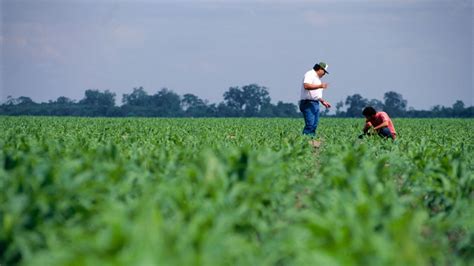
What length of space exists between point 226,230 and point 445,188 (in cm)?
314

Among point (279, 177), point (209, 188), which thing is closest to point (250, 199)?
point (209, 188)

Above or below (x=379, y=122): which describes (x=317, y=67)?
above

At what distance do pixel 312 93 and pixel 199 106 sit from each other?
120371 mm

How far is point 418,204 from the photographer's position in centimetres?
631

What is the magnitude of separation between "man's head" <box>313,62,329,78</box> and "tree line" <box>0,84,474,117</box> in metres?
94.4

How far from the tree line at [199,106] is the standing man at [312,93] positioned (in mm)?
94059

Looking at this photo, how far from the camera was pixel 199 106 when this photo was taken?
5335 inches

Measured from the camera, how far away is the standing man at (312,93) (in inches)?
607

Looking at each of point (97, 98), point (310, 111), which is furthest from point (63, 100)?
point (310, 111)

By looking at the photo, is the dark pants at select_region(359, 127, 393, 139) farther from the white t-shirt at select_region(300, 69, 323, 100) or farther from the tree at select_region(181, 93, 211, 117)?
the tree at select_region(181, 93, 211, 117)

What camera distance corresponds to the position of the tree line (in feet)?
376

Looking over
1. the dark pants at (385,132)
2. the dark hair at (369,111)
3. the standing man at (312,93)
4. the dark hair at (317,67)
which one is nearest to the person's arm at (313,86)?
the standing man at (312,93)

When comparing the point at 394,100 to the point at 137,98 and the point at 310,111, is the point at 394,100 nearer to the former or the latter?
the point at 137,98

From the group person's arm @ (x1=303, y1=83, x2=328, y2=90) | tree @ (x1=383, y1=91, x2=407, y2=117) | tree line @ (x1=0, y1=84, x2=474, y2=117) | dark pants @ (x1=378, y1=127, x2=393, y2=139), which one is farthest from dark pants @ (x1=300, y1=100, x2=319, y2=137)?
tree @ (x1=383, y1=91, x2=407, y2=117)
